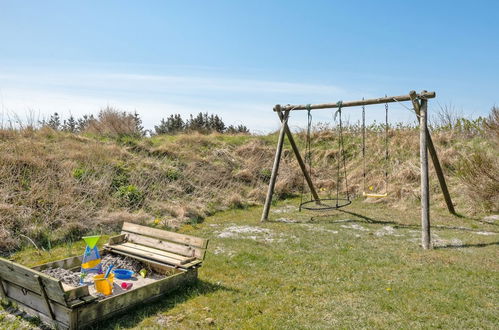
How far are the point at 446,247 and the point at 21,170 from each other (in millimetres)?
9239

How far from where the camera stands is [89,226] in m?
7.96

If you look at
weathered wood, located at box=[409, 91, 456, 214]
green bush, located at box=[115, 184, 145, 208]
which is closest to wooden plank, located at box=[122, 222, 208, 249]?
green bush, located at box=[115, 184, 145, 208]

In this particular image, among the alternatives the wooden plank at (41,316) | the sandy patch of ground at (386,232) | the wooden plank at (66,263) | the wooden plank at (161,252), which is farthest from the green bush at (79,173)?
the sandy patch of ground at (386,232)

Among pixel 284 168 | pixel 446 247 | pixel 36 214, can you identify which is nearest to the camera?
pixel 446 247

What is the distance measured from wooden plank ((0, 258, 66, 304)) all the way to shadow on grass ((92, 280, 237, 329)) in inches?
21.0

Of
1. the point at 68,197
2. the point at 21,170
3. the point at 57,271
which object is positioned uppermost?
the point at 21,170

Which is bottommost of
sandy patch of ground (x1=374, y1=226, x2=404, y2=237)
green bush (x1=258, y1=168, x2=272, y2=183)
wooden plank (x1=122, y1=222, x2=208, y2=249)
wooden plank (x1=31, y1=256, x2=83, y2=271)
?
sandy patch of ground (x1=374, y1=226, x2=404, y2=237)

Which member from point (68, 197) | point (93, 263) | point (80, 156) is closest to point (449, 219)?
point (93, 263)

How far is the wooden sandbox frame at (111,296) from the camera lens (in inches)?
148

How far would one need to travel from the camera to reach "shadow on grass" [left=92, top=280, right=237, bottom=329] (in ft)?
13.3

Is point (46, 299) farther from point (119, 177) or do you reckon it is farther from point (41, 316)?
point (119, 177)

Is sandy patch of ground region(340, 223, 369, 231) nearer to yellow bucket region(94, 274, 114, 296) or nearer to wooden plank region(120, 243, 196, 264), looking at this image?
wooden plank region(120, 243, 196, 264)

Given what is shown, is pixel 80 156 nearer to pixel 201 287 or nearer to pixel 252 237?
pixel 252 237

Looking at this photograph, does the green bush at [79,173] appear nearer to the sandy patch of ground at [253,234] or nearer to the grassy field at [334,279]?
the grassy field at [334,279]
